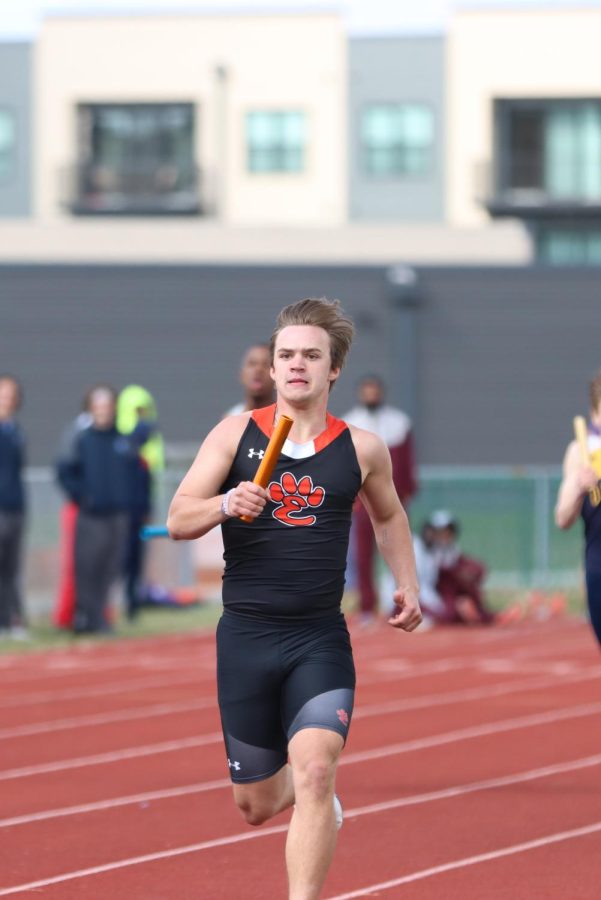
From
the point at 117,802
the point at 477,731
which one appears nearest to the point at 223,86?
the point at 477,731

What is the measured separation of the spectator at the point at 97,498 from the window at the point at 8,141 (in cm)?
5071

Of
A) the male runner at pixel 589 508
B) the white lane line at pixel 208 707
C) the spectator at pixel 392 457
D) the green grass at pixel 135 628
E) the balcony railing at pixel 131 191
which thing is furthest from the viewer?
the balcony railing at pixel 131 191

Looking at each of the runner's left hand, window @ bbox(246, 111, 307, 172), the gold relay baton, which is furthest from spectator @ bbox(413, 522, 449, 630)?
window @ bbox(246, 111, 307, 172)

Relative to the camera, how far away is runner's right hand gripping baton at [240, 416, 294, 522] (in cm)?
531

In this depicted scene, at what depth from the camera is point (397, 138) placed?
210ft

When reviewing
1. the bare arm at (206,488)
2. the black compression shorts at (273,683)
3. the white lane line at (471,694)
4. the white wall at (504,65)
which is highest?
the white wall at (504,65)

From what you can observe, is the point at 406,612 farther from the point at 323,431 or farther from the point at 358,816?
the point at 358,816

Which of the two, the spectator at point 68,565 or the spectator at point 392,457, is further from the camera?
the spectator at point 392,457

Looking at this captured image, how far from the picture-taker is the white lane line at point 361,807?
8141 mm

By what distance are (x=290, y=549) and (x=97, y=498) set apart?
397 inches

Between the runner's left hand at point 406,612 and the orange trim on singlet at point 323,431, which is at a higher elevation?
the orange trim on singlet at point 323,431

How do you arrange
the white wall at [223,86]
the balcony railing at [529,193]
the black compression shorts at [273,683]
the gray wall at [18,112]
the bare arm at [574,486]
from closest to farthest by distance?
the black compression shorts at [273,683]
the bare arm at [574,486]
the balcony railing at [529,193]
the white wall at [223,86]
the gray wall at [18,112]

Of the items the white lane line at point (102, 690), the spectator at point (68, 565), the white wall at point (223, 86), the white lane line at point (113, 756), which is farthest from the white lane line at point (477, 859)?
the white wall at point (223, 86)

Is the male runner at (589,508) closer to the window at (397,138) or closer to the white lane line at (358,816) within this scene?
the white lane line at (358,816)
